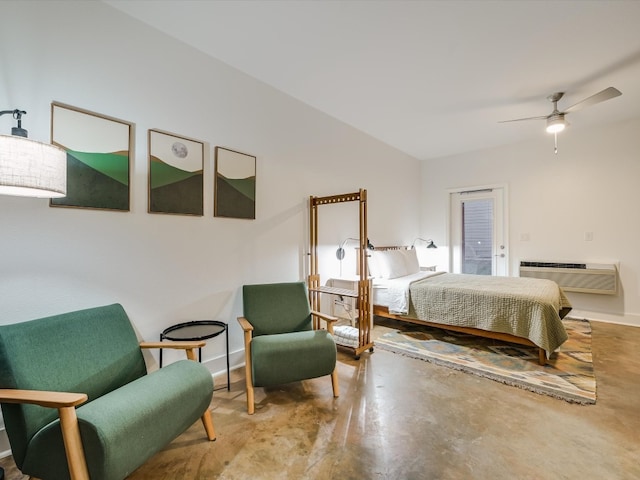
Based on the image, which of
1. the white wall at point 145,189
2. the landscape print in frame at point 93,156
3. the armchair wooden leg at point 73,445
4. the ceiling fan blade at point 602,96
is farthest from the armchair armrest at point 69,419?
the ceiling fan blade at point 602,96

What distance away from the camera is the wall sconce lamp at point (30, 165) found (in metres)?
1.19

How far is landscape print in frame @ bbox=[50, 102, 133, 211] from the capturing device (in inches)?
70.7

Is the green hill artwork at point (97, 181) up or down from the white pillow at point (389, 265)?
up

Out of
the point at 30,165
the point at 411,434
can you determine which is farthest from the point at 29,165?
the point at 411,434

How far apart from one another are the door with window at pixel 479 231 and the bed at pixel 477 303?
1.51 m

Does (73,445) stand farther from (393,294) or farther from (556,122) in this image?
(556,122)

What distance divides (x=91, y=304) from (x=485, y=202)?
5.58 m

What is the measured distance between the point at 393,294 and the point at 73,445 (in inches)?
122

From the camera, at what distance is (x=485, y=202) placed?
17.1 ft

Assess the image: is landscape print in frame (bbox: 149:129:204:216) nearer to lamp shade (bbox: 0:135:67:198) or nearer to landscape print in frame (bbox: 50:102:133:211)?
landscape print in frame (bbox: 50:102:133:211)

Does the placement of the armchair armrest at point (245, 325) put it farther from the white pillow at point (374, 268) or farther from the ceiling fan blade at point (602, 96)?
the ceiling fan blade at point (602, 96)

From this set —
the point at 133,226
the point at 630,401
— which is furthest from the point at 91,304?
the point at 630,401

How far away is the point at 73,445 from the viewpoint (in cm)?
114

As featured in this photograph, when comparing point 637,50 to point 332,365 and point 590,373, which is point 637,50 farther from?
point 332,365
